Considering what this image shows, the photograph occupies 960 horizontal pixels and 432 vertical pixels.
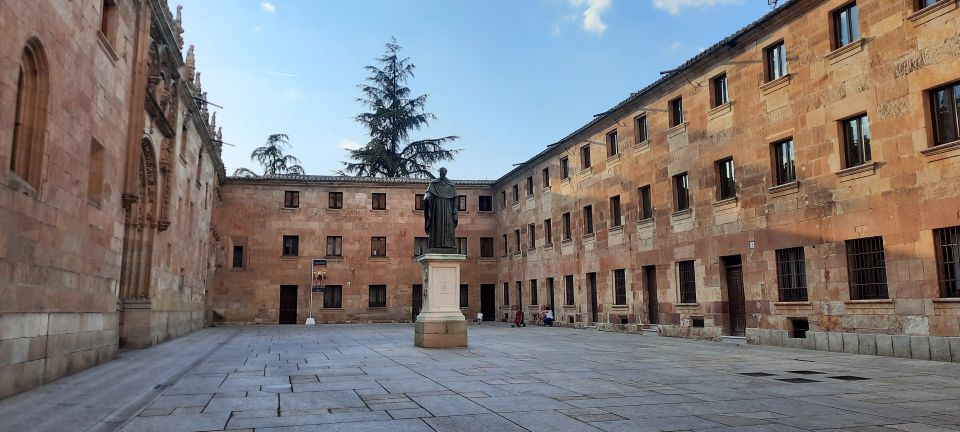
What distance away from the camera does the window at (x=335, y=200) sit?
3772cm

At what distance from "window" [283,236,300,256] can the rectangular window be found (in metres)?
16.4

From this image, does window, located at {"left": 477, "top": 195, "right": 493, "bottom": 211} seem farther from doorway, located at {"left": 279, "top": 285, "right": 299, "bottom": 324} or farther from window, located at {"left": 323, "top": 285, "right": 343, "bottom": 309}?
doorway, located at {"left": 279, "top": 285, "right": 299, "bottom": 324}

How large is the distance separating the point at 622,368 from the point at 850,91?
9698 mm

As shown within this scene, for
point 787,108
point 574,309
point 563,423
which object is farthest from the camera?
point 574,309

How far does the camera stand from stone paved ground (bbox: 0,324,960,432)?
6.32m

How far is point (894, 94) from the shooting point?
14.2 m

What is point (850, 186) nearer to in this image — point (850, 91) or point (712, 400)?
point (850, 91)

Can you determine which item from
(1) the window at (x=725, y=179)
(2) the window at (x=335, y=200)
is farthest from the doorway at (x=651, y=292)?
(2) the window at (x=335, y=200)

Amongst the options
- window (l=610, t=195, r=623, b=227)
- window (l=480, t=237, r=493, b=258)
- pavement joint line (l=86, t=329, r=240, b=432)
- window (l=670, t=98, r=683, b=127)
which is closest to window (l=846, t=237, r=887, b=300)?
window (l=670, t=98, r=683, b=127)

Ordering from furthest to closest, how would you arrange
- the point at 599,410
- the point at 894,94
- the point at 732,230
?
the point at 732,230 < the point at 894,94 < the point at 599,410

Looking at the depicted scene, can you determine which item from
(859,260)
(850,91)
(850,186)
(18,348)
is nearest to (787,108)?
(850,91)

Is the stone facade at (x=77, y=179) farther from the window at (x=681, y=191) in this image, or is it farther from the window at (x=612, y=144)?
the window at (x=612, y=144)

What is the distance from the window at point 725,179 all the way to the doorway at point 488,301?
20.9 m

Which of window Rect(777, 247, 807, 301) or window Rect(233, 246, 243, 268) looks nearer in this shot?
window Rect(777, 247, 807, 301)
